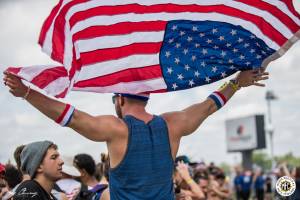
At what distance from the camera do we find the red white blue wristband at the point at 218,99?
4.66m

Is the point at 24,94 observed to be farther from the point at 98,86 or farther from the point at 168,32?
the point at 168,32

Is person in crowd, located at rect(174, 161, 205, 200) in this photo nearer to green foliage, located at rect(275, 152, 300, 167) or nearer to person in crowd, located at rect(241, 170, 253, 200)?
green foliage, located at rect(275, 152, 300, 167)

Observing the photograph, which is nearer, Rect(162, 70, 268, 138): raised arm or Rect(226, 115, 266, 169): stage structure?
Rect(162, 70, 268, 138): raised arm

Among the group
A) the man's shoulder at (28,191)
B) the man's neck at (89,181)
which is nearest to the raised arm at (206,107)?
the man's shoulder at (28,191)

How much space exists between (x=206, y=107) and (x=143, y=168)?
792 mm

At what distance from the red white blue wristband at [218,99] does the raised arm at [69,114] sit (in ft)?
3.12

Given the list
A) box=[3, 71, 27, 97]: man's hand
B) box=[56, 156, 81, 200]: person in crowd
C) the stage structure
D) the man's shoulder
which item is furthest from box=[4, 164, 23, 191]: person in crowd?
the stage structure

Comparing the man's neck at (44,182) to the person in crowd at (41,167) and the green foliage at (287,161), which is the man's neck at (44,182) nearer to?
the person in crowd at (41,167)

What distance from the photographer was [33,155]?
550cm

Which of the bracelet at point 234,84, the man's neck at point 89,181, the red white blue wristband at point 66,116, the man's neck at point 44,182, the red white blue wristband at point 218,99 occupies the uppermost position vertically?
the bracelet at point 234,84

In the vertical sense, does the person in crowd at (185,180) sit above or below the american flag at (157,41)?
below

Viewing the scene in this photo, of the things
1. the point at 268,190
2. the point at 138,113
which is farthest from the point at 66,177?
the point at 268,190

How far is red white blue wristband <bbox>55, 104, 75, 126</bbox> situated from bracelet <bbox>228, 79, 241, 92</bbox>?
4.97ft

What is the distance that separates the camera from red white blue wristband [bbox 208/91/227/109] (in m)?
4.66
